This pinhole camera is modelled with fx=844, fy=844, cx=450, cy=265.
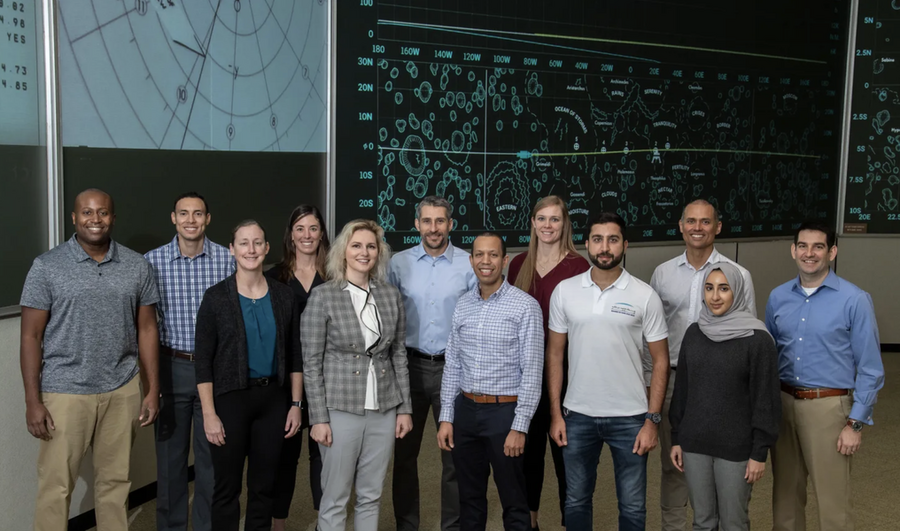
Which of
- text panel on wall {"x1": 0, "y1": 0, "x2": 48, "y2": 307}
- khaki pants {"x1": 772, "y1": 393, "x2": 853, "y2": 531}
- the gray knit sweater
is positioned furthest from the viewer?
text panel on wall {"x1": 0, "y1": 0, "x2": 48, "y2": 307}

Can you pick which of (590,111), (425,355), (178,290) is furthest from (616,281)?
(590,111)

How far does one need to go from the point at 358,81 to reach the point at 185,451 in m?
2.50

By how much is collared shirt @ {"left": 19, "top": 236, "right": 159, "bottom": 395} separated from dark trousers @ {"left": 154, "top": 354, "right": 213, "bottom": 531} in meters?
0.30

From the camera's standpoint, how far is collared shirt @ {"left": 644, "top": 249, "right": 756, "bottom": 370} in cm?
352

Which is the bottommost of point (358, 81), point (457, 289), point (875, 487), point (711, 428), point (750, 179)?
point (875, 487)

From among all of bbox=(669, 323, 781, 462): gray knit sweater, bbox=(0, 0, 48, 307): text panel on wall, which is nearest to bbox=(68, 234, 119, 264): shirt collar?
bbox=(0, 0, 48, 307): text panel on wall

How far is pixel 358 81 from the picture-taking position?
5.13 metres

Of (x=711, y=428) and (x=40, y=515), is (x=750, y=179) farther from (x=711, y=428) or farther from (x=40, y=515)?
(x=40, y=515)

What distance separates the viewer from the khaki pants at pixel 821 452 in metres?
3.18

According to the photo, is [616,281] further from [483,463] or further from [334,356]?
[334,356]

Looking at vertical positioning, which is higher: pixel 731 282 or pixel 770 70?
pixel 770 70

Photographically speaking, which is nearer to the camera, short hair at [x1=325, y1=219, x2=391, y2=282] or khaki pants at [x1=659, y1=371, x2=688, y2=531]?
short hair at [x1=325, y1=219, x2=391, y2=282]

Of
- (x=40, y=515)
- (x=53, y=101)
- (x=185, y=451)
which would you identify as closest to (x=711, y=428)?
(x=185, y=451)

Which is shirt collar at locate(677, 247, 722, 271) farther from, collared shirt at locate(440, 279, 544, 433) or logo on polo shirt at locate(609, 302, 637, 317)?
collared shirt at locate(440, 279, 544, 433)
